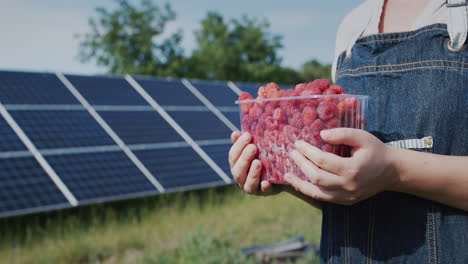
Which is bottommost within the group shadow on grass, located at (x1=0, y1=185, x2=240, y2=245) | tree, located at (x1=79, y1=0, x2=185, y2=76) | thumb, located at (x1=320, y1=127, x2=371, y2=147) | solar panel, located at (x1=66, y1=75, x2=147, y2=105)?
shadow on grass, located at (x1=0, y1=185, x2=240, y2=245)

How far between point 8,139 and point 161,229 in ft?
7.10

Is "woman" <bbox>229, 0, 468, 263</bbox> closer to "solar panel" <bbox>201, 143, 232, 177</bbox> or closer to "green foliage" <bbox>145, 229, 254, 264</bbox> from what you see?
"green foliage" <bbox>145, 229, 254, 264</bbox>

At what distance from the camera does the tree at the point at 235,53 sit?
3328cm

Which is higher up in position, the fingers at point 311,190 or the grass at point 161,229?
the fingers at point 311,190

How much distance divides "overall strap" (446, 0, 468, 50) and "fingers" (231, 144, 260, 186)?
743 millimetres

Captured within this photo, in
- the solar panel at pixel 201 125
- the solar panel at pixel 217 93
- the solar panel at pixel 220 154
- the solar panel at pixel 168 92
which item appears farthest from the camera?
the solar panel at pixel 217 93

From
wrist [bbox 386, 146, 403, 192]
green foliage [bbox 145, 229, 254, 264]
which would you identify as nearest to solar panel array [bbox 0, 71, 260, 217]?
green foliage [bbox 145, 229, 254, 264]

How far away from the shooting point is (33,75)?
23.4 ft

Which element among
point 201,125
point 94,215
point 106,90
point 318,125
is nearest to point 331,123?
point 318,125

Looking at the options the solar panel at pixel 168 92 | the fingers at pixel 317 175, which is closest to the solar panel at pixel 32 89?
the solar panel at pixel 168 92

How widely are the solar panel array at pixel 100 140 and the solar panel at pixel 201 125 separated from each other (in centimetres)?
2

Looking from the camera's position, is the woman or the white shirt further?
the white shirt

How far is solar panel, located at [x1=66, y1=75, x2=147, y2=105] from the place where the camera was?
7391 millimetres

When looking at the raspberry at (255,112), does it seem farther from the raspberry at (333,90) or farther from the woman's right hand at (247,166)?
the raspberry at (333,90)
